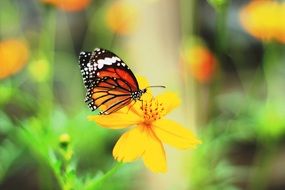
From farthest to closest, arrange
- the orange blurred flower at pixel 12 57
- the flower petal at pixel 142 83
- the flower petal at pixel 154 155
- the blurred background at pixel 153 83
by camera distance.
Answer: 1. the orange blurred flower at pixel 12 57
2. the blurred background at pixel 153 83
3. the flower petal at pixel 142 83
4. the flower petal at pixel 154 155

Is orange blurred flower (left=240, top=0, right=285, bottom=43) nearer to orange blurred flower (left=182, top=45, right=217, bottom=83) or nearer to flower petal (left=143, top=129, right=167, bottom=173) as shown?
orange blurred flower (left=182, top=45, right=217, bottom=83)

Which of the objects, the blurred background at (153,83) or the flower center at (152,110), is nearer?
the flower center at (152,110)

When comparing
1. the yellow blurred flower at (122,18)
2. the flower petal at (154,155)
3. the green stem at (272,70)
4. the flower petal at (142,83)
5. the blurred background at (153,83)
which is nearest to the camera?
the flower petal at (154,155)

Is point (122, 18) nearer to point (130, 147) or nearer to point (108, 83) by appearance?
point (108, 83)

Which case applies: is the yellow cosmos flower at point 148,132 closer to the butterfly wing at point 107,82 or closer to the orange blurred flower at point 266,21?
the butterfly wing at point 107,82

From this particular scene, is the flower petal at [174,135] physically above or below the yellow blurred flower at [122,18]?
below

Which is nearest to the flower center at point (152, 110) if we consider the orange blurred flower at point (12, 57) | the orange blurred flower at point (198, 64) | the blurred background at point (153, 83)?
the blurred background at point (153, 83)

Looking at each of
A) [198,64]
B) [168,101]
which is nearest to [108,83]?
[168,101]

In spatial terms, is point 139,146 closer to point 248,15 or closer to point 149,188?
point 248,15
